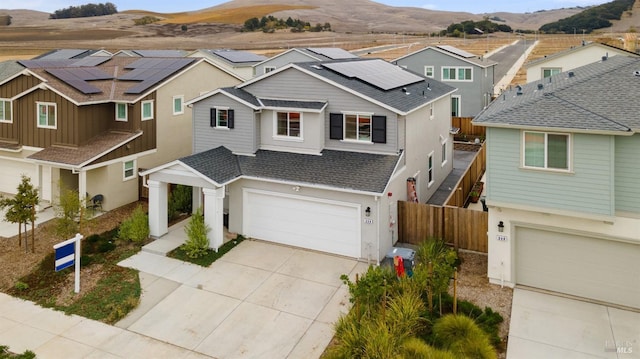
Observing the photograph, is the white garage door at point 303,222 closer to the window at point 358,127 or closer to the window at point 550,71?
the window at point 358,127

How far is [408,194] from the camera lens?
719 inches

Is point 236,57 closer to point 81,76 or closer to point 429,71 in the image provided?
point 429,71

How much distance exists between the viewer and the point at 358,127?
17703 millimetres

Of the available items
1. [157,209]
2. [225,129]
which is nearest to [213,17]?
[225,129]

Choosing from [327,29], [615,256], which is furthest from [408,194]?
[327,29]

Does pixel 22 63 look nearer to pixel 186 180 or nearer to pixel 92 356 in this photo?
pixel 186 180

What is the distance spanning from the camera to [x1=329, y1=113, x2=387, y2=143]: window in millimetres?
17281

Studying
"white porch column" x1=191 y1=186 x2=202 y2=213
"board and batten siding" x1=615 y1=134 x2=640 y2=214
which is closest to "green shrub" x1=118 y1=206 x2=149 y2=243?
"white porch column" x1=191 y1=186 x2=202 y2=213

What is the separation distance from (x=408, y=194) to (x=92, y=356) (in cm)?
1205

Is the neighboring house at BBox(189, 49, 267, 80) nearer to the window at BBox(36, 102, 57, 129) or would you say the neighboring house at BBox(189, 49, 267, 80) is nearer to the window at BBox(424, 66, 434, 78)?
the window at BBox(424, 66, 434, 78)

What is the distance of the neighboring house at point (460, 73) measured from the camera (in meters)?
35.8

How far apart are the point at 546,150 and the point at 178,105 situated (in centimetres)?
1928

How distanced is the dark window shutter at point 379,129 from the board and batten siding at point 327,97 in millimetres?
116

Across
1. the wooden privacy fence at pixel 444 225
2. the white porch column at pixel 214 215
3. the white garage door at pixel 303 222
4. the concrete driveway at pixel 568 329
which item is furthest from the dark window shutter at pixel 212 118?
the concrete driveway at pixel 568 329
